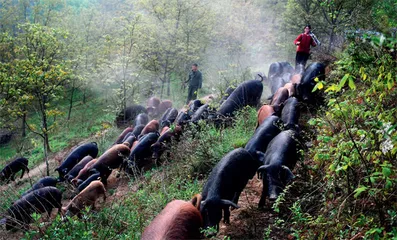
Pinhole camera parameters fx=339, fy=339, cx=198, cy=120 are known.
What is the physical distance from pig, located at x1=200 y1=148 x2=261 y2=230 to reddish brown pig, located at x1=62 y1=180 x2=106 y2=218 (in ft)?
11.9

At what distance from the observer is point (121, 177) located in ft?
32.2

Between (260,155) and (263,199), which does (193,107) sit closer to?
(260,155)

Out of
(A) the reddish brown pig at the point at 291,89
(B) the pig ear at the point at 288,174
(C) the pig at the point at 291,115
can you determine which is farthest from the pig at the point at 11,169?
(B) the pig ear at the point at 288,174

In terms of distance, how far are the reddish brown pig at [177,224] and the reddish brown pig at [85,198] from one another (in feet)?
11.8

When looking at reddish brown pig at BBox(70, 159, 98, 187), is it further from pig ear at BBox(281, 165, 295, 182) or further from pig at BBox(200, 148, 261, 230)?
pig ear at BBox(281, 165, 295, 182)

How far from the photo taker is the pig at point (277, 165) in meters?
5.04

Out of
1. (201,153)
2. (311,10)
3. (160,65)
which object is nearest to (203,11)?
(160,65)

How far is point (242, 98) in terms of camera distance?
1036 centimetres

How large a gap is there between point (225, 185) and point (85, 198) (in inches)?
159

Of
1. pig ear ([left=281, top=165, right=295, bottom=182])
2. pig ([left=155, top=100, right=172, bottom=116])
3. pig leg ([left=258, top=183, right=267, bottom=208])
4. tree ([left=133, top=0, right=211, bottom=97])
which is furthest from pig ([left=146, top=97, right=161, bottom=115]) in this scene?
pig ear ([left=281, top=165, right=295, bottom=182])

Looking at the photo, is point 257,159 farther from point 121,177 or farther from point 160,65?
point 160,65

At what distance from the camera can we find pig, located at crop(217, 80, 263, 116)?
1014 centimetres

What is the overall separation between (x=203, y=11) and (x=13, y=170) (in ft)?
58.0

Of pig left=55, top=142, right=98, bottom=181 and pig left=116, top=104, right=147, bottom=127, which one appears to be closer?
pig left=55, top=142, right=98, bottom=181
